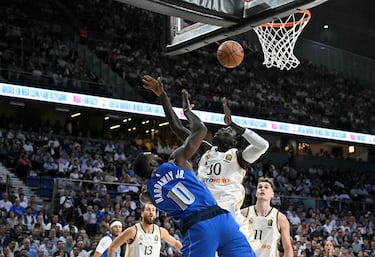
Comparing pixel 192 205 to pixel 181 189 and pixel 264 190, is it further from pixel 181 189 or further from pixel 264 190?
pixel 264 190

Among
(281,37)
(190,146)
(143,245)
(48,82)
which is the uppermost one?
(48,82)

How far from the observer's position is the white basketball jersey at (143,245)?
7.46 meters

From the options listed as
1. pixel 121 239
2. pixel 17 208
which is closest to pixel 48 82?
pixel 17 208

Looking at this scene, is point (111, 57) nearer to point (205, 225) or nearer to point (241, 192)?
point (241, 192)

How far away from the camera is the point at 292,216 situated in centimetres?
1741

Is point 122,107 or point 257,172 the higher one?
point 122,107

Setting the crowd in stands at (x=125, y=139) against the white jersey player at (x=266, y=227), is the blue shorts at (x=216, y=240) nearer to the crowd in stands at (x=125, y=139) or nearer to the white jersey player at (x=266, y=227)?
the white jersey player at (x=266, y=227)

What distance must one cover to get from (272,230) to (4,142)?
37.4ft

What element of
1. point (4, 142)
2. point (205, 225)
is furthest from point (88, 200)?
point (205, 225)

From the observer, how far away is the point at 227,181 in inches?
250

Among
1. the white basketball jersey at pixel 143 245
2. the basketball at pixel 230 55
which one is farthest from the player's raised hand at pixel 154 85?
the white basketball jersey at pixel 143 245

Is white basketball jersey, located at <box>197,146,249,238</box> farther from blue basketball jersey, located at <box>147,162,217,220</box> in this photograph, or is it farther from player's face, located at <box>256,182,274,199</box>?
blue basketball jersey, located at <box>147,162,217,220</box>

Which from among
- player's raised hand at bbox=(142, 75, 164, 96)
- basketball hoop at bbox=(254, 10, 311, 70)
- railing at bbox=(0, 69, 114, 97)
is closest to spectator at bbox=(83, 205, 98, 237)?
railing at bbox=(0, 69, 114, 97)

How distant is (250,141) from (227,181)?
1.69ft
